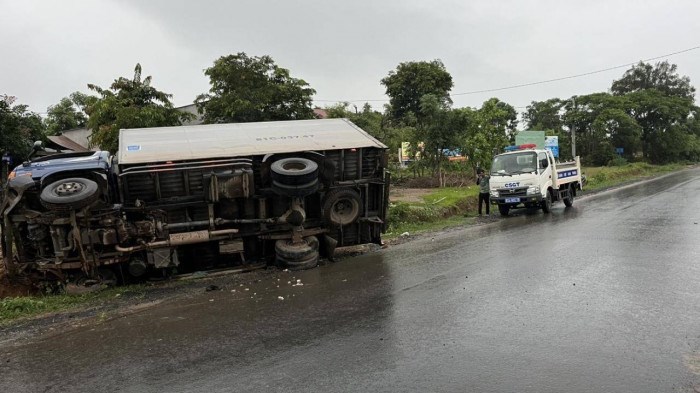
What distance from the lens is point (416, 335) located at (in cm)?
520

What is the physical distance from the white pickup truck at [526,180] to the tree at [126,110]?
531 inches

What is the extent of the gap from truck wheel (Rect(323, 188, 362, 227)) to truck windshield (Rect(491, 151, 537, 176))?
873 cm

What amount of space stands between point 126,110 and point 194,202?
13020mm

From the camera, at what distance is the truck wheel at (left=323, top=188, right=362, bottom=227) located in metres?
9.65

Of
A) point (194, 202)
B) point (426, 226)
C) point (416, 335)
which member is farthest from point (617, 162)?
point (416, 335)

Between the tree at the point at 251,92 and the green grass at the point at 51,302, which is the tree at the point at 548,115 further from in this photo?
the green grass at the point at 51,302

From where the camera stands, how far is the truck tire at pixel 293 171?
868 cm

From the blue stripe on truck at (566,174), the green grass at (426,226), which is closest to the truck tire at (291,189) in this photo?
the green grass at (426,226)


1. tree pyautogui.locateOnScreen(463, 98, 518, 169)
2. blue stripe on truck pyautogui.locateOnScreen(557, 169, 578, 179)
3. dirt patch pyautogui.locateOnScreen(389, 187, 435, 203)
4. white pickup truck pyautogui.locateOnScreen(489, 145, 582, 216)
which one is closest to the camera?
white pickup truck pyautogui.locateOnScreen(489, 145, 582, 216)

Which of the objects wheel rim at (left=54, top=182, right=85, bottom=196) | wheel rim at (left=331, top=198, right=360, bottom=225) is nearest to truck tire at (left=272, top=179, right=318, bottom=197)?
wheel rim at (left=331, top=198, right=360, bottom=225)

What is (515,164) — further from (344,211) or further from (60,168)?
(60,168)

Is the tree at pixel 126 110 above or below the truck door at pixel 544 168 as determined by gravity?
above

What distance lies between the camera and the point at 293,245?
9352mm

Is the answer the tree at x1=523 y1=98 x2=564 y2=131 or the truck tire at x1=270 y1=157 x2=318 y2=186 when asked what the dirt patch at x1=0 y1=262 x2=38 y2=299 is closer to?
the truck tire at x1=270 y1=157 x2=318 y2=186
